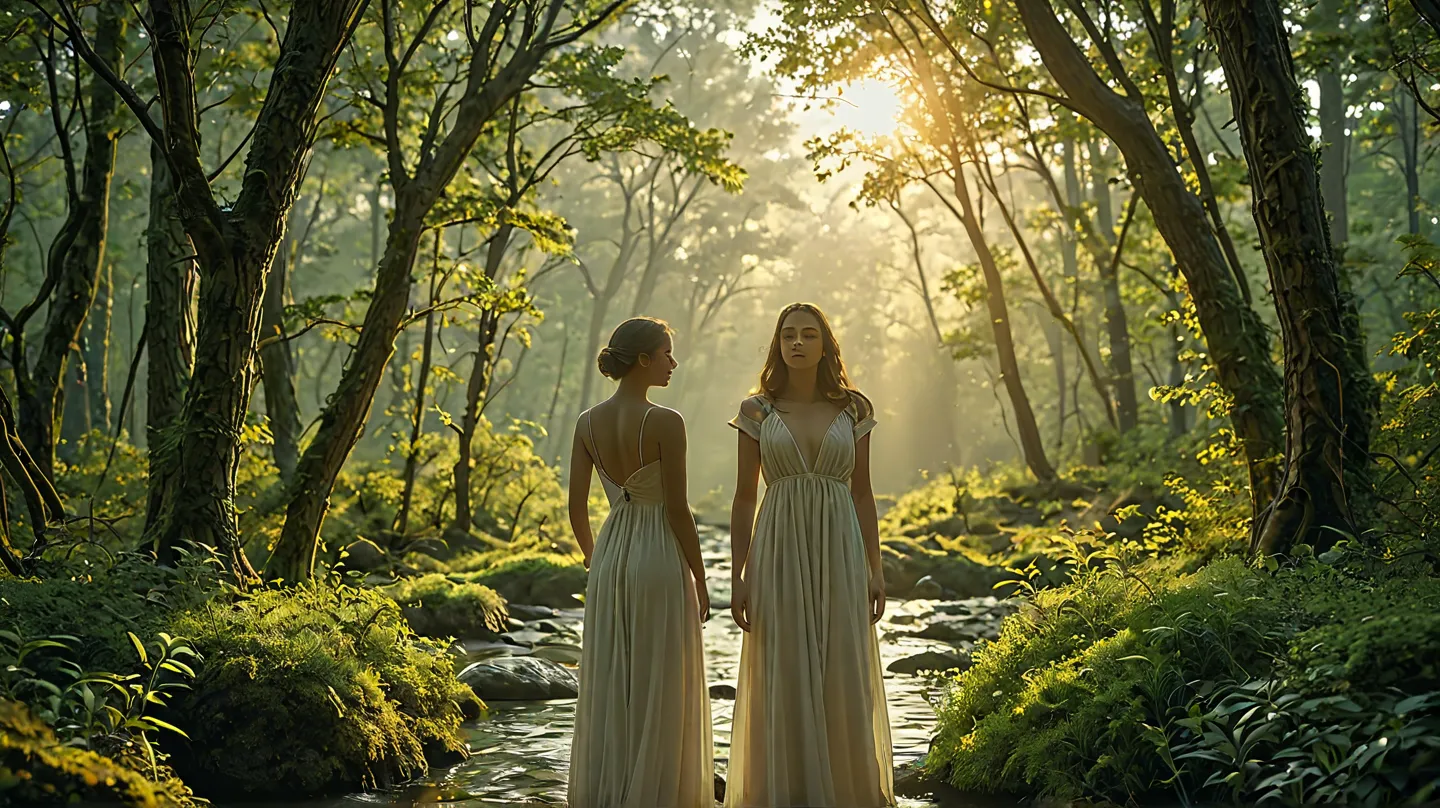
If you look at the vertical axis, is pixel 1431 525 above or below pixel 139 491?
below

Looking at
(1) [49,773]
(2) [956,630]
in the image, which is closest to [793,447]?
(1) [49,773]

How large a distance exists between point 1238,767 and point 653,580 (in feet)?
8.47

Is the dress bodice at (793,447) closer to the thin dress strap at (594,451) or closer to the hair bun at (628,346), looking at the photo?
the hair bun at (628,346)

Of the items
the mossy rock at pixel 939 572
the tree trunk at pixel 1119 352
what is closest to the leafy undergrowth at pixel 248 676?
the mossy rock at pixel 939 572

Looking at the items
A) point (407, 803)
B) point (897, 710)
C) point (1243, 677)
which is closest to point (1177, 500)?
point (897, 710)

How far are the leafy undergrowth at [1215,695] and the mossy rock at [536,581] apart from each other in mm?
9160

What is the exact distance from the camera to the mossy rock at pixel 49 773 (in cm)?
352

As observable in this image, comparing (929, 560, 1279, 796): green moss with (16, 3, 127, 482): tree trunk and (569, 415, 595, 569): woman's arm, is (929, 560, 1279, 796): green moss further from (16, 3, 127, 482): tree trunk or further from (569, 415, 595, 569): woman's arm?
(16, 3, 127, 482): tree trunk

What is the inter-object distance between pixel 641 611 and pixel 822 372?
145 cm

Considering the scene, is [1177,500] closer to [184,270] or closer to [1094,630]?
[1094,630]

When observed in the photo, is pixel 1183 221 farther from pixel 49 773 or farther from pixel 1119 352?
pixel 1119 352

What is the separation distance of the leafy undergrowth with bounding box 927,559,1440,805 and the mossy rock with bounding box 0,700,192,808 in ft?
12.7

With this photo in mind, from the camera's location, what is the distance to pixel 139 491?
15664 millimetres

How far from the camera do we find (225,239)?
25.2ft
